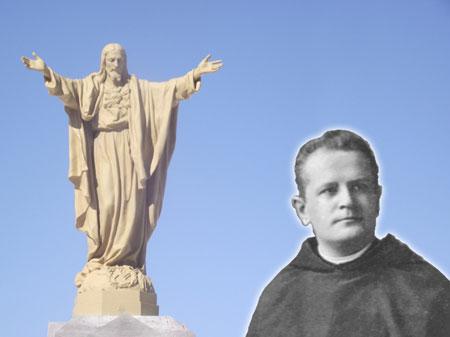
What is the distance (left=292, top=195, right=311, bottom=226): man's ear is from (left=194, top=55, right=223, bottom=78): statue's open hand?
745cm

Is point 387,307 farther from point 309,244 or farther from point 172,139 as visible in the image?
point 172,139

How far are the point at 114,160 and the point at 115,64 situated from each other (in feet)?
3.76

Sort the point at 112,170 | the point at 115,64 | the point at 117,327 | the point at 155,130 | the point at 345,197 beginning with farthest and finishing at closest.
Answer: the point at 155,130 < the point at 115,64 < the point at 112,170 < the point at 117,327 < the point at 345,197

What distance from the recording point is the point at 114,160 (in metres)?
9.23

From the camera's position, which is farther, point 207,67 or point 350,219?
point 207,67

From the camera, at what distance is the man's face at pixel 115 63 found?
934 cm

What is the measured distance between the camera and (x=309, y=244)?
1778mm

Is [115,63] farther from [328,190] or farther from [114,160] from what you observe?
[328,190]

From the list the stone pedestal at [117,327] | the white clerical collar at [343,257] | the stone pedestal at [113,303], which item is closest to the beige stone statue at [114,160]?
the stone pedestal at [113,303]

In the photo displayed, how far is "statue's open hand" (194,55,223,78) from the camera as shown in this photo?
906 centimetres

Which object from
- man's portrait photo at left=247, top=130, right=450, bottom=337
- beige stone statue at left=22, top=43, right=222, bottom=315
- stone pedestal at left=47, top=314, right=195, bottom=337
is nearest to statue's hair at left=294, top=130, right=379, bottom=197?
man's portrait photo at left=247, top=130, right=450, bottom=337

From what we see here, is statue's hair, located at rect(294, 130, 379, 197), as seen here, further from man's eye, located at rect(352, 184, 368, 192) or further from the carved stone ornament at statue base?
the carved stone ornament at statue base

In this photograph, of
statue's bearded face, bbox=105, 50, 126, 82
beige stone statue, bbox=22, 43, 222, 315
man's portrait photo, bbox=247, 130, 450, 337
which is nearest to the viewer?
man's portrait photo, bbox=247, 130, 450, 337

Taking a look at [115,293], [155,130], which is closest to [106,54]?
[155,130]
